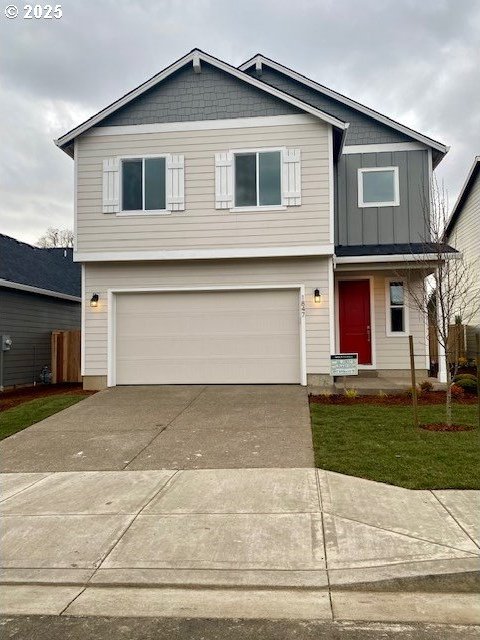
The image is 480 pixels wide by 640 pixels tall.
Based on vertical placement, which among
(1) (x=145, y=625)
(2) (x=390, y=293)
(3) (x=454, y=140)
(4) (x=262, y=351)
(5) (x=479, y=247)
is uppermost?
(3) (x=454, y=140)

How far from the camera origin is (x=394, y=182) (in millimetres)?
13367

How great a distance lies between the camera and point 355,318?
43.8 ft

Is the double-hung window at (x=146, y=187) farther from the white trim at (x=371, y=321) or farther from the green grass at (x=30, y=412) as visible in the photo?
the white trim at (x=371, y=321)

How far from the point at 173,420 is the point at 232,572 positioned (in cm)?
498

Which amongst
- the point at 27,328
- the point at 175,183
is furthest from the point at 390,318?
the point at 27,328

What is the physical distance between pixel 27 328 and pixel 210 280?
6.90 m

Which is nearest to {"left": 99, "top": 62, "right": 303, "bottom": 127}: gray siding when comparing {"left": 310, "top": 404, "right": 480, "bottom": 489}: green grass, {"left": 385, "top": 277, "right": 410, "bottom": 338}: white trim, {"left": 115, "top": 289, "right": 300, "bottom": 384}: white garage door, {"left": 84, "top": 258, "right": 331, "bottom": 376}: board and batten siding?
{"left": 84, "top": 258, "right": 331, "bottom": 376}: board and batten siding

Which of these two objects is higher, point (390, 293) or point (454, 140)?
point (454, 140)

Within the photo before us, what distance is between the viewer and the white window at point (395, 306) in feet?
43.0

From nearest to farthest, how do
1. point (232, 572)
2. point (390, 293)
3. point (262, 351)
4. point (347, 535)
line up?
point (232, 572) → point (347, 535) → point (262, 351) → point (390, 293)

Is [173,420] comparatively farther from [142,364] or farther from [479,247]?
[479,247]

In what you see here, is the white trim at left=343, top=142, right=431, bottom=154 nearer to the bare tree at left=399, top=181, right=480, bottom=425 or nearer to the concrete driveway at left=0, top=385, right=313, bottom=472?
the bare tree at left=399, top=181, right=480, bottom=425

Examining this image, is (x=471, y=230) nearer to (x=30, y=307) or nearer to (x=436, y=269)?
(x=436, y=269)

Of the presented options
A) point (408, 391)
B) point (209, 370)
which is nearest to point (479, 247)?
point (408, 391)
